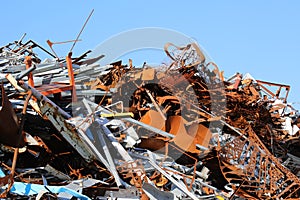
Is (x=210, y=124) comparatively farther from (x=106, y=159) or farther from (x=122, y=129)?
(x=106, y=159)

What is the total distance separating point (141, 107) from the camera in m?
5.84

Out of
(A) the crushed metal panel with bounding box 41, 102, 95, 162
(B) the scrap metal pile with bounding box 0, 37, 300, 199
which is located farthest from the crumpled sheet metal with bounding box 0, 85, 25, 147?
(A) the crushed metal panel with bounding box 41, 102, 95, 162

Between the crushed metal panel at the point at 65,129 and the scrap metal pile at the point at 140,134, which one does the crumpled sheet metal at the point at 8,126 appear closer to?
the scrap metal pile at the point at 140,134

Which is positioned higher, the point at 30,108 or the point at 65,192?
the point at 30,108

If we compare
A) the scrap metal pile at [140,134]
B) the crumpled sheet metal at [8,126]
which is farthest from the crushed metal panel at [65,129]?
the crumpled sheet metal at [8,126]

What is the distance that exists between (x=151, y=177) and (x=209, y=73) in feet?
6.90

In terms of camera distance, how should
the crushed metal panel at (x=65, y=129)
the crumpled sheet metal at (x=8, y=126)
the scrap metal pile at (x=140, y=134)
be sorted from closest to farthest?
the crumpled sheet metal at (x=8, y=126) → the scrap metal pile at (x=140, y=134) → the crushed metal panel at (x=65, y=129)

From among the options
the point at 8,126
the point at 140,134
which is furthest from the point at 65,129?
the point at 140,134

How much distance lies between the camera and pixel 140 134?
5309mm

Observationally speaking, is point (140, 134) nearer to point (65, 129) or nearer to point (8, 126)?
point (65, 129)

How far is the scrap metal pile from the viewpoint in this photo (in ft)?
14.3

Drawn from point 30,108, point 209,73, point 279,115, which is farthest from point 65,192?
point 279,115

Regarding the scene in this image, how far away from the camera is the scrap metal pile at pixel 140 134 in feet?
→ 14.3

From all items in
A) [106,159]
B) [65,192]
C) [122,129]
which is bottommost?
[65,192]
